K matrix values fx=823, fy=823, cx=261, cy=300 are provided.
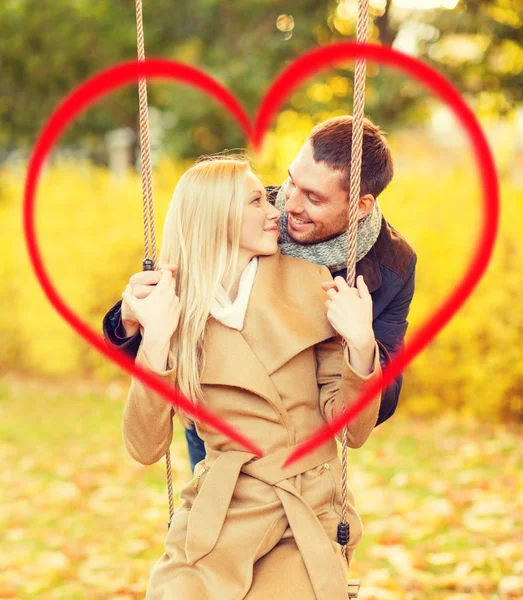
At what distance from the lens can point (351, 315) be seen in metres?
2.11

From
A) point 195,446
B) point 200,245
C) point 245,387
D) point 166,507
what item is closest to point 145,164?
point 200,245

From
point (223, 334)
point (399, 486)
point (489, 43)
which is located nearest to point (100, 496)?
point (399, 486)

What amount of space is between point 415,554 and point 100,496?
2.04m

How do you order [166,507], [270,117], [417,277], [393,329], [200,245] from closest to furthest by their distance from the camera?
[270,117] < [200,245] < [393,329] < [166,507] < [417,277]

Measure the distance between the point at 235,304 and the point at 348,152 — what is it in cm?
60

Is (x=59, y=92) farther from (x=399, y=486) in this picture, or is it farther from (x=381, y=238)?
(x=381, y=238)

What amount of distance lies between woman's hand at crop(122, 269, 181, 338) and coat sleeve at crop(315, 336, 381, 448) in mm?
456

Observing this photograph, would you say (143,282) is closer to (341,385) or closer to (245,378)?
(245,378)

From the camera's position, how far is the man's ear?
8.19 ft

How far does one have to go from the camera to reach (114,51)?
1050 centimetres

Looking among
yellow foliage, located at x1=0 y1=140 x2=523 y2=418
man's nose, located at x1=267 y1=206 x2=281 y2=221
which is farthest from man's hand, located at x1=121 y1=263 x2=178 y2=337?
yellow foliage, located at x1=0 y1=140 x2=523 y2=418

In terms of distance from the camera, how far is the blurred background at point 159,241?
439 centimetres

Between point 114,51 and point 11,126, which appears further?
point 11,126

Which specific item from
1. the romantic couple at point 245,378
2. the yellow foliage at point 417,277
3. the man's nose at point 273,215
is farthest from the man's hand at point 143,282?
the yellow foliage at point 417,277
